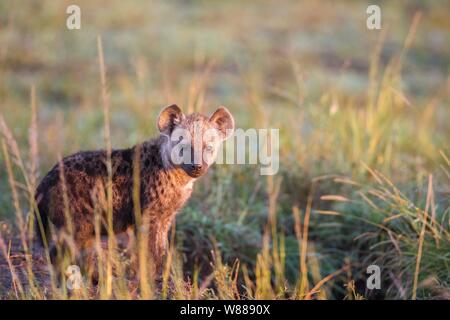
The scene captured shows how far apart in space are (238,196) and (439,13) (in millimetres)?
11023

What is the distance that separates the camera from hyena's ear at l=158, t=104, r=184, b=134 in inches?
185

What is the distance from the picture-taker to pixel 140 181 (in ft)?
A: 15.5

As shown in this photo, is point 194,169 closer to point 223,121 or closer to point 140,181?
point 140,181

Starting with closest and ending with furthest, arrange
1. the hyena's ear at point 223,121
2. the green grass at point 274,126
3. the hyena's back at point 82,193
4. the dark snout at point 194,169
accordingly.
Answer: the hyena's back at point 82,193 < the dark snout at point 194,169 < the hyena's ear at point 223,121 < the green grass at point 274,126

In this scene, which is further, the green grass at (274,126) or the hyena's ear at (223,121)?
the green grass at (274,126)

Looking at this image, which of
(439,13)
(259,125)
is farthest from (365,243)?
(439,13)

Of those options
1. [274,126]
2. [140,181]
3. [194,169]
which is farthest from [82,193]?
[274,126]

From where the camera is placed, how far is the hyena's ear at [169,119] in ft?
15.5

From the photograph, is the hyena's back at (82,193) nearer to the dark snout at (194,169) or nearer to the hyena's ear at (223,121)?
the dark snout at (194,169)

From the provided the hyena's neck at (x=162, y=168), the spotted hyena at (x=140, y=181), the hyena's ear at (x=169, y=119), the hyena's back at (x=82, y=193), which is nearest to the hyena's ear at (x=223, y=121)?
the spotted hyena at (x=140, y=181)

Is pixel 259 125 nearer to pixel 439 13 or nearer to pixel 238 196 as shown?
pixel 238 196

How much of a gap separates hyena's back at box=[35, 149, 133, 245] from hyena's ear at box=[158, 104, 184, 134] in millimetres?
321

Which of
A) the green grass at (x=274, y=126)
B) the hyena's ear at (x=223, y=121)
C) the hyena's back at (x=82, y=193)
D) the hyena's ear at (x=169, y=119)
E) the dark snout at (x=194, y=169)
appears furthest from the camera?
the green grass at (x=274, y=126)

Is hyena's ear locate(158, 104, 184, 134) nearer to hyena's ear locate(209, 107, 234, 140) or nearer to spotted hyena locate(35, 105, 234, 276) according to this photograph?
spotted hyena locate(35, 105, 234, 276)
